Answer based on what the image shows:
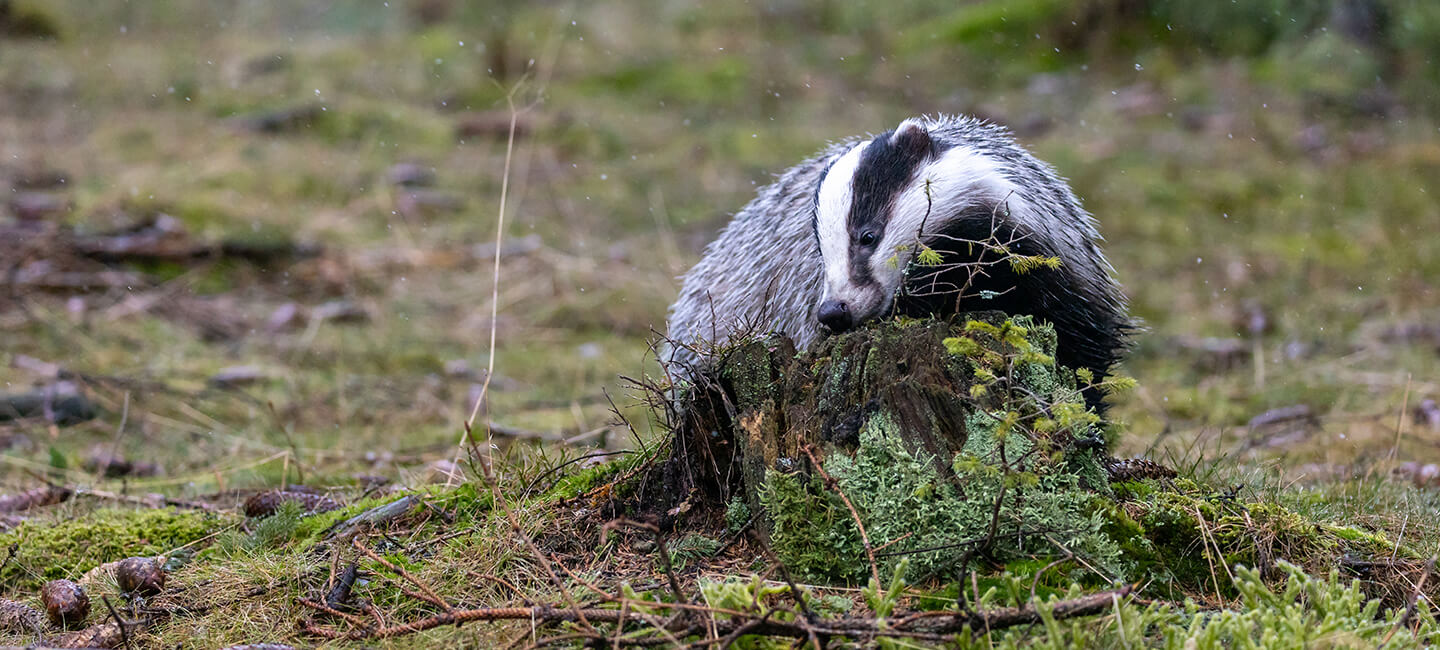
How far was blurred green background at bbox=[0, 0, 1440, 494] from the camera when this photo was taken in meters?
5.89

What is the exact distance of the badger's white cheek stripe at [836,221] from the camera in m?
3.40

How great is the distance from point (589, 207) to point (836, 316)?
24.4 ft

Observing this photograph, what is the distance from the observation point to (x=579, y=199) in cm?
1062

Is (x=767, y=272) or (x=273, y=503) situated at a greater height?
(x=767, y=272)

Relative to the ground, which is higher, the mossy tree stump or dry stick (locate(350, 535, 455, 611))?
the mossy tree stump

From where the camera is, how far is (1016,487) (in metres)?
2.45

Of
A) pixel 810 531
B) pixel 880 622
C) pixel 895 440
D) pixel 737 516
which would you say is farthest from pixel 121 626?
pixel 895 440

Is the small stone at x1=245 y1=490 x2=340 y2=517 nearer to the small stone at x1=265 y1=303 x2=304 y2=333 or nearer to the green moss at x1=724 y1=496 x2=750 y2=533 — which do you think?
the green moss at x1=724 y1=496 x2=750 y2=533

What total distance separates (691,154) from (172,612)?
917 centimetres

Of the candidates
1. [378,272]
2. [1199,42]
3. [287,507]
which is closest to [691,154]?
[378,272]

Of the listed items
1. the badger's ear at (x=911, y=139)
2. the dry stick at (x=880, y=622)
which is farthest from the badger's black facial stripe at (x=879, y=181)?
the dry stick at (x=880, y=622)

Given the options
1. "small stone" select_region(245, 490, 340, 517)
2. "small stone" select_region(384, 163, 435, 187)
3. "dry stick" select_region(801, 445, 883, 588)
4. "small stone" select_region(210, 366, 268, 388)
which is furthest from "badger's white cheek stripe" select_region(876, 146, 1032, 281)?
"small stone" select_region(384, 163, 435, 187)

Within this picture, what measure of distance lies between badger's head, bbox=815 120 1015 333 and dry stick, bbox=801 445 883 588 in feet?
2.43

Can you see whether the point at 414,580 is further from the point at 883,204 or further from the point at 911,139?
the point at 911,139
